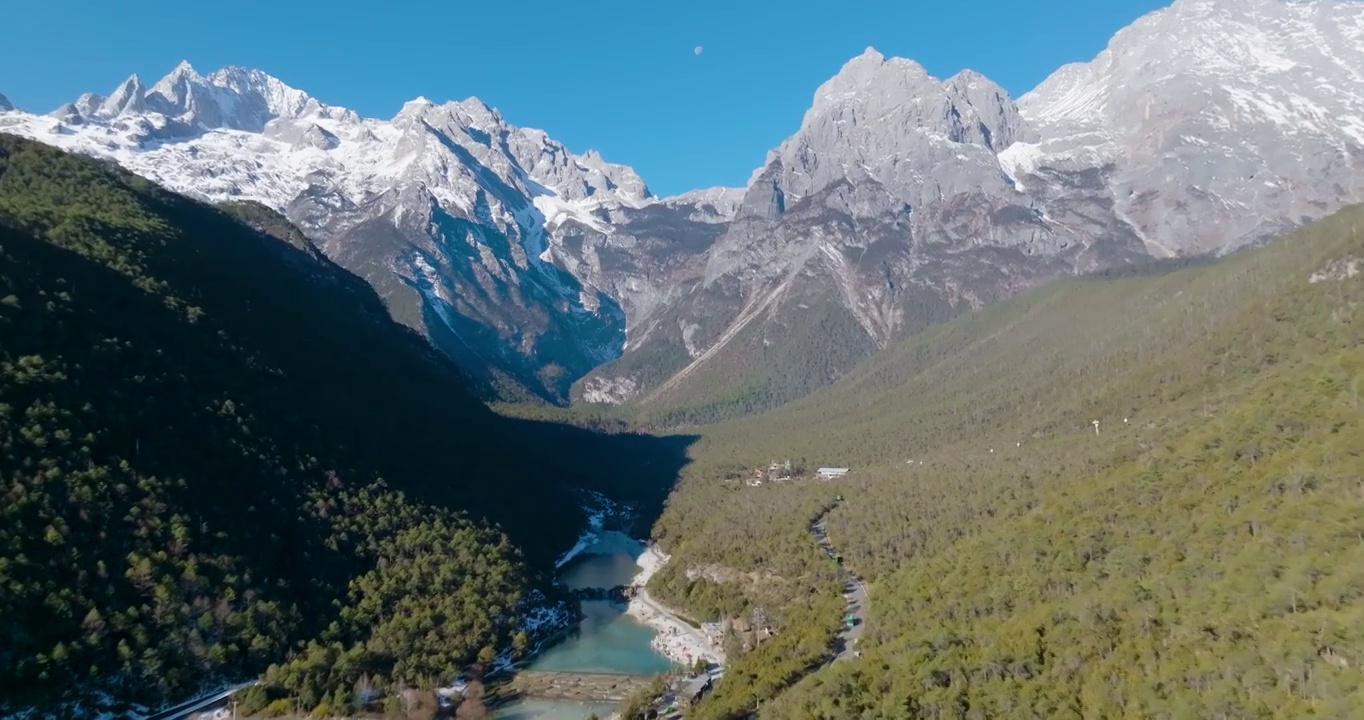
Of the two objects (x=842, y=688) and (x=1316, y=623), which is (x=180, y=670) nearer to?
(x=842, y=688)

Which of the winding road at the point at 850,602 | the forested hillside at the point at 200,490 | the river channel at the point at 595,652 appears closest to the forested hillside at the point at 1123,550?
the winding road at the point at 850,602

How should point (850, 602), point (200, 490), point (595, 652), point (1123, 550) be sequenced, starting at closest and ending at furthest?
point (1123, 550)
point (200, 490)
point (595, 652)
point (850, 602)

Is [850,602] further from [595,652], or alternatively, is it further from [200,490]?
[200,490]

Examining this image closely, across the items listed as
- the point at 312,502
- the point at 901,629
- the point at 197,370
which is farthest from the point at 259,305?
the point at 901,629

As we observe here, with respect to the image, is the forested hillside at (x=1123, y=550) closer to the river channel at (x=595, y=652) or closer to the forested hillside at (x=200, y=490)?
the river channel at (x=595, y=652)

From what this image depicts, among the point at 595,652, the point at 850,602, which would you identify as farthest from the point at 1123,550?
the point at 595,652

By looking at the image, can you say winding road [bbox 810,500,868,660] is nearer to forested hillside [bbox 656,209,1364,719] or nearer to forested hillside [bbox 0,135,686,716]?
forested hillside [bbox 656,209,1364,719]

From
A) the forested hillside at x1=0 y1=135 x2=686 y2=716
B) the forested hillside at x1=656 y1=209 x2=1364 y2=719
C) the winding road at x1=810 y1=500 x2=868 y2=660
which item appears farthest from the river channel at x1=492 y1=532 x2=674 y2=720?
the winding road at x1=810 y1=500 x2=868 y2=660
